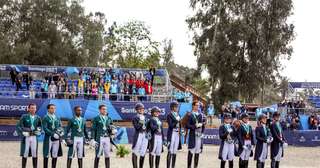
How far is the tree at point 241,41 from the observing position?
47500 mm

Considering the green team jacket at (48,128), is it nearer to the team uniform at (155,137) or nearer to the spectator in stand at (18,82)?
the team uniform at (155,137)

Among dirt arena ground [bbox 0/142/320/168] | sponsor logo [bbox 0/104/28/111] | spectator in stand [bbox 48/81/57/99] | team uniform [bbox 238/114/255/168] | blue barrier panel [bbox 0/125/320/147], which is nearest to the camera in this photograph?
team uniform [bbox 238/114/255/168]

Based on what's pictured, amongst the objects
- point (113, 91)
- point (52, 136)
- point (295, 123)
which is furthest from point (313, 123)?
point (52, 136)

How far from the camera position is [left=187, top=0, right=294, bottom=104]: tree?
47500 millimetres

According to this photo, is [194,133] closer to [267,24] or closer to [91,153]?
[91,153]

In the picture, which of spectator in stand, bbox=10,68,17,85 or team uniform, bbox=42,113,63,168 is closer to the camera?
team uniform, bbox=42,113,63,168

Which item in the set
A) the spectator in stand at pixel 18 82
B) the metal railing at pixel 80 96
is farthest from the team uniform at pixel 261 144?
the spectator in stand at pixel 18 82

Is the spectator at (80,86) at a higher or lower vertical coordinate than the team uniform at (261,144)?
higher

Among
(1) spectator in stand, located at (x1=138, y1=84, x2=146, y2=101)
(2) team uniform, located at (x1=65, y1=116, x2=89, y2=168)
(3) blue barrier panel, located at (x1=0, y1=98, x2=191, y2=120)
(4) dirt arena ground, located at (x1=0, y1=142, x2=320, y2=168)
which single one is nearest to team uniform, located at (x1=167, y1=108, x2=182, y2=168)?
(2) team uniform, located at (x1=65, y1=116, x2=89, y2=168)

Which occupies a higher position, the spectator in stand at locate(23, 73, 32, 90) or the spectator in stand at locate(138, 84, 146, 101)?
the spectator in stand at locate(23, 73, 32, 90)

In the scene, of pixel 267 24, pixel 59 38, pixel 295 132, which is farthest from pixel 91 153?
pixel 59 38

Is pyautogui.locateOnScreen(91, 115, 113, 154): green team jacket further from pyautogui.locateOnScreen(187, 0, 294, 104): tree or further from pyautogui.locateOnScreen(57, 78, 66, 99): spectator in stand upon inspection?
pyautogui.locateOnScreen(187, 0, 294, 104): tree

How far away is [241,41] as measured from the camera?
48094mm

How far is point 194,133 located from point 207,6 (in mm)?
33722
